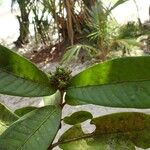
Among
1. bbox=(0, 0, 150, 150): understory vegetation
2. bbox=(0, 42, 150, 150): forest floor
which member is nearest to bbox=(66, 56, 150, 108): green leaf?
bbox=(0, 0, 150, 150): understory vegetation

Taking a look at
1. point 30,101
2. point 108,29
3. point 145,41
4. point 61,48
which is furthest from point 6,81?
point 61,48

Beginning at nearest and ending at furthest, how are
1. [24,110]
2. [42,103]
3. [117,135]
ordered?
[117,135] < [24,110] < [42,103]

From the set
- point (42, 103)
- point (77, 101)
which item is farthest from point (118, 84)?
point (42, 103)

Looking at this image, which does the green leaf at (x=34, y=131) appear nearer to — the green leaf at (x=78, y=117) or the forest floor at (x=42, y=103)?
the green leaf at (x=78, y=117)

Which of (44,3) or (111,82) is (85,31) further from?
(111,82)

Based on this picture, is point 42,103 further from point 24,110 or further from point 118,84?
point 118,84

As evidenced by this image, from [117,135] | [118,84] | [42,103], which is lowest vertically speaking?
[42,103]
